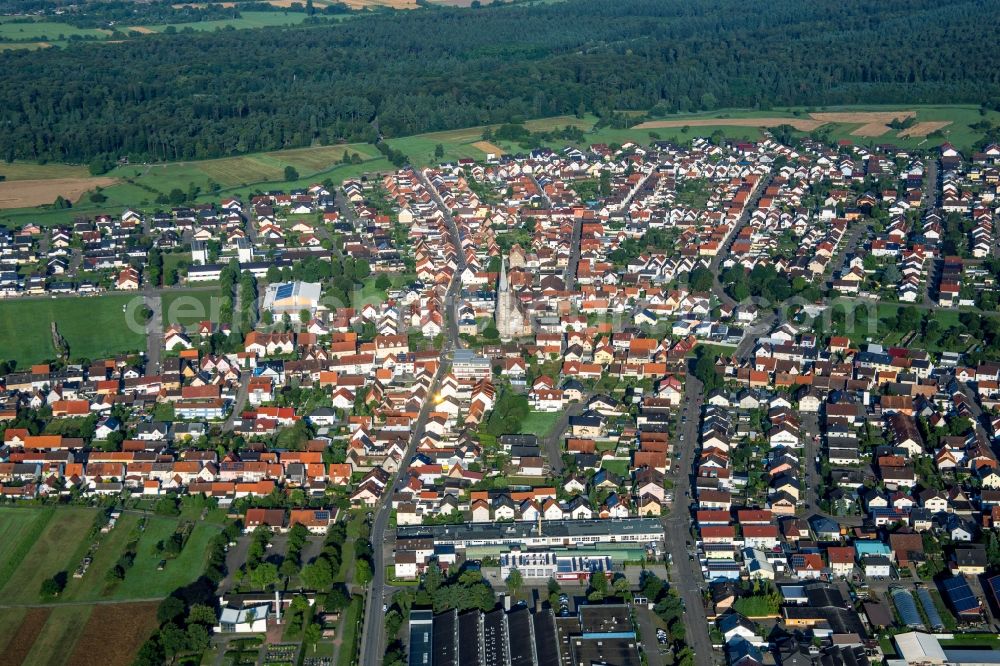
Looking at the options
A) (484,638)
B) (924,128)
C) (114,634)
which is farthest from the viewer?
(924,128)

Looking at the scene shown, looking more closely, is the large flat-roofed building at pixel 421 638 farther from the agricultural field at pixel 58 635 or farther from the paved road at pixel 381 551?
the agricultural field at pixel 58 635

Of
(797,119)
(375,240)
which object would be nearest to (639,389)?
(375,240)

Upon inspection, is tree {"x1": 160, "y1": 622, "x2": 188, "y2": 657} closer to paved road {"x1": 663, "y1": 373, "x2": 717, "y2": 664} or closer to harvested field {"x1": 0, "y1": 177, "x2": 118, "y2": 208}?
paved road {"x1": 663, "y1": 373, "x2": 717, "y2": 664}

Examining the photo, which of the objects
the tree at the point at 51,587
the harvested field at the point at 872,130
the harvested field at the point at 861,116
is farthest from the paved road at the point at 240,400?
the harvested field at the point at 861,116

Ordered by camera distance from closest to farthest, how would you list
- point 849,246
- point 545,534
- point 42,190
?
point 545,534 → point 849,246 → point 42,190

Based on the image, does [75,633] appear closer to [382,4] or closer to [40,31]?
[40,31]

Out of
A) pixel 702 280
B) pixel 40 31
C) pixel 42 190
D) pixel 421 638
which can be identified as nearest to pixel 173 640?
pixel 421 638

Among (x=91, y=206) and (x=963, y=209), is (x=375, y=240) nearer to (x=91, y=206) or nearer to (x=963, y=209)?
(x=91, y=206)
